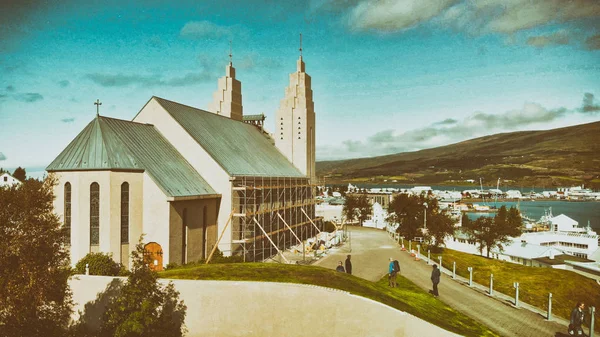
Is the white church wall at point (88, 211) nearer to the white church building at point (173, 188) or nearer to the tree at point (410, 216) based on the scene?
the white church building at point (173, 188)

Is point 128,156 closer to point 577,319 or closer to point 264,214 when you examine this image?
point 264,214

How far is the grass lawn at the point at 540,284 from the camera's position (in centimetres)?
3366

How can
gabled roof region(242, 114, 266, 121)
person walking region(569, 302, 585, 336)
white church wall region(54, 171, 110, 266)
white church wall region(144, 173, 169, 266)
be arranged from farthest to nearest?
gabled roof region(242, 114, 266, 121), white church wall region(144, 173, 169, 266), white church wall region(54, 171, 110, 266), person walking region(569, 302, 585, 336)

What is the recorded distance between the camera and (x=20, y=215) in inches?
573

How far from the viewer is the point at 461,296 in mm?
25938

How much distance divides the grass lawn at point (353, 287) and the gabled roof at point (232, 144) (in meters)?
14.4

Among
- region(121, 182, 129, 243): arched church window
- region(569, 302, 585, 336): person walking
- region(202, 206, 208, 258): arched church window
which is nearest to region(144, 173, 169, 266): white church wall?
region(121, 182, 129, 243): arched church window

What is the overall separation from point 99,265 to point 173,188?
25.3ft

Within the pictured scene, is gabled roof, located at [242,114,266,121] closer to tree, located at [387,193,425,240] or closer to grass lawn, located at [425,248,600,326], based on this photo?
tree, located at [387,193,425,240]

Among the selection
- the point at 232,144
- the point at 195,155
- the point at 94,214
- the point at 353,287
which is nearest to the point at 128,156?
the point at 94,214

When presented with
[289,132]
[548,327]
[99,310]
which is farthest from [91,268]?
[289,132]

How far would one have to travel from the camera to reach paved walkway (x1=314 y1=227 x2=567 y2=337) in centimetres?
2059

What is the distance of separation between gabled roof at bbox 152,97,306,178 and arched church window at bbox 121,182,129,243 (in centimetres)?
857

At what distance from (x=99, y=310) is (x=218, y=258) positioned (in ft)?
36.4
